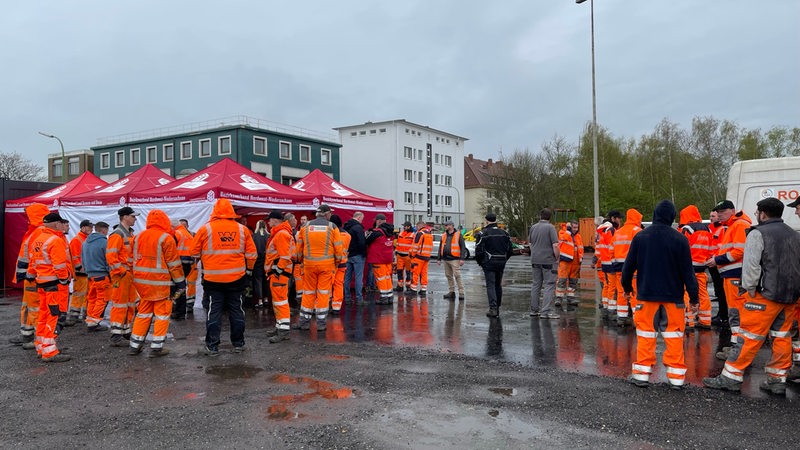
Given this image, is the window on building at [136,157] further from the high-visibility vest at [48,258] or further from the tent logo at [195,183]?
the high-visibility vest at [48,258]

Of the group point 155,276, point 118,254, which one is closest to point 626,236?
point 155,276

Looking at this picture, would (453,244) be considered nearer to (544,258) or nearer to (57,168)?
(544,258)

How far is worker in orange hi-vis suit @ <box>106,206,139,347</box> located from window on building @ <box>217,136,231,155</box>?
42976 mm

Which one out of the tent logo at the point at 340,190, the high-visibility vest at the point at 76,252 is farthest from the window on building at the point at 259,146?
the high-visibility vest at the point at 76,252

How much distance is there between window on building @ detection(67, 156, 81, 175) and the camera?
6444cm

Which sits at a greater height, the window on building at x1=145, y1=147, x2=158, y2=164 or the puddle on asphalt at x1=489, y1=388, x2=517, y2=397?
the window on building at x1=145, y1=147, x2=158, y2=164

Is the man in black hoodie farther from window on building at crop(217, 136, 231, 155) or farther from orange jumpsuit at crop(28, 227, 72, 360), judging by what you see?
window on building at crop(217, 136, 231, 155)

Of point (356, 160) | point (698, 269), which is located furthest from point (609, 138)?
point (698, 269)

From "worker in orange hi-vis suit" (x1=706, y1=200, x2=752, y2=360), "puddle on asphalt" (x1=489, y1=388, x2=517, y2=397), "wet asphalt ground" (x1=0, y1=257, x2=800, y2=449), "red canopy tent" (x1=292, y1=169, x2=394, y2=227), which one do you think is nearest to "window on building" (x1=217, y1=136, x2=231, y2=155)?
"red canopy tent" (x1=292, y1=169, x2=394, y2=227)

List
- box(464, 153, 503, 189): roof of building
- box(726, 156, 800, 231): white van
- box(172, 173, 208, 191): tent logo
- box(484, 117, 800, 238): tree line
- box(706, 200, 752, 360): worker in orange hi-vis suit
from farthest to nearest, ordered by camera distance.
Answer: box(464, 153, 503, 189): roof of building
box(484, 117, 800, 238): tree line
box(172, 173, 208, 191): tent logo
box(726, 156, 800, 231): white van
box(706, 200, 752, 360): worker in orange hi-vis suit

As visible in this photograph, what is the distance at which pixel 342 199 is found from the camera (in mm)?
13727

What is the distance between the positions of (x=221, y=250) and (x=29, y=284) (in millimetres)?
2892

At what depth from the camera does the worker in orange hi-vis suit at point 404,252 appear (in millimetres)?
13805

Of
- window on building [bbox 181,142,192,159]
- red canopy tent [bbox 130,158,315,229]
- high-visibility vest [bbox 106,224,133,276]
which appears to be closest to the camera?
high-visibility vest [bbox 106,224,133,276]
